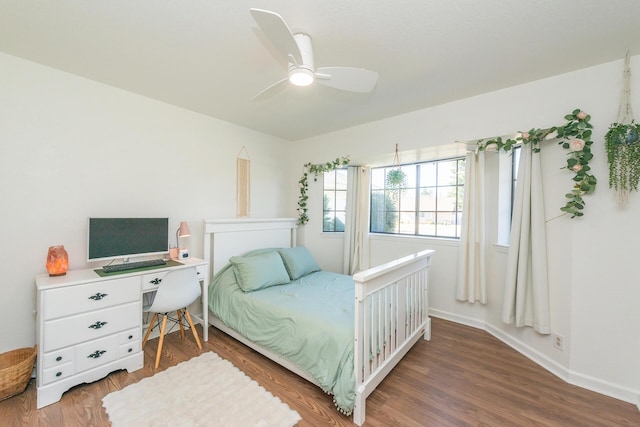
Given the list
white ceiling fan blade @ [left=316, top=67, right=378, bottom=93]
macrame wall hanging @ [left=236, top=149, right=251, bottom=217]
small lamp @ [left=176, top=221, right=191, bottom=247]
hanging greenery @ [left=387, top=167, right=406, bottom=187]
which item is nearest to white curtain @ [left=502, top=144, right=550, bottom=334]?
hanging greenery @ [left=387, top=167, right=406, bottom=187]

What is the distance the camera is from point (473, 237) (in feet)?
9.75

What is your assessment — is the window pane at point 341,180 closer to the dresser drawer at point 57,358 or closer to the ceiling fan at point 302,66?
the ceiling fan at point 302,66

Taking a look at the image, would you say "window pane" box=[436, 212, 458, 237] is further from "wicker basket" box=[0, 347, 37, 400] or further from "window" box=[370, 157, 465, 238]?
"wicker basket" box=[0, 347, 37, 400]

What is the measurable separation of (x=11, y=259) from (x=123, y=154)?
3.83ft

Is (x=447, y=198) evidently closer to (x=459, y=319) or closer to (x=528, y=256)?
(x=528, y=256)

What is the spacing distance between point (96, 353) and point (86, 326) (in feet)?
0.76

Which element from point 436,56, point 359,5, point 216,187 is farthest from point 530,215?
point 216,187

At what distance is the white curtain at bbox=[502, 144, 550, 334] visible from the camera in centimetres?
224

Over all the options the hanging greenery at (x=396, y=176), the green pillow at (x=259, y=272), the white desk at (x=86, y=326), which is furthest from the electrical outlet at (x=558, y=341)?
the white desk at (x=86, y=326)

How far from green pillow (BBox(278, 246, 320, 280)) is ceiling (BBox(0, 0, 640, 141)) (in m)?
1.81

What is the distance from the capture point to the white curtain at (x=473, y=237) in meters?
2.93

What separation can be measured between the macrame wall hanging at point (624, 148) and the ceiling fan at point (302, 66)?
1.79 meters

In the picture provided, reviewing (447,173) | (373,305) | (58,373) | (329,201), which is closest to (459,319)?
(447,173)

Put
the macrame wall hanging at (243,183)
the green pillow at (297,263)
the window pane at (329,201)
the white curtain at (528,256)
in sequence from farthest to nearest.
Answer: the window pane at (329,201) < the macrame wall hanging at (243,183) < the green pillow at (297,263) < the white curtain at (528,256)
